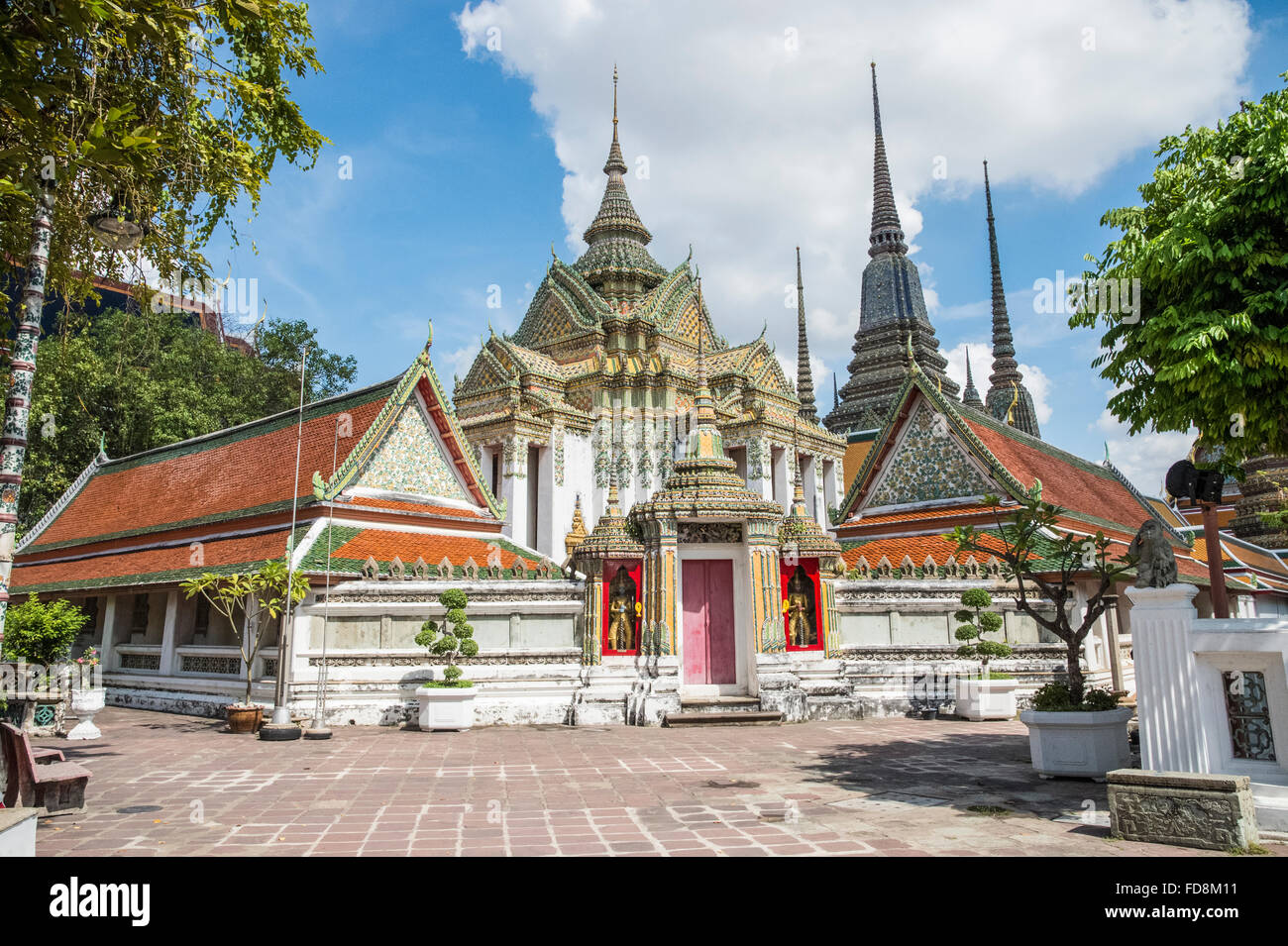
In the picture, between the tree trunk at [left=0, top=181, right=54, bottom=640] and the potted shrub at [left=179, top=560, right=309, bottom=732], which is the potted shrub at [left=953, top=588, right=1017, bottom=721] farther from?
the tree trunk at [left=0, top=181, right=54, bottom=640]

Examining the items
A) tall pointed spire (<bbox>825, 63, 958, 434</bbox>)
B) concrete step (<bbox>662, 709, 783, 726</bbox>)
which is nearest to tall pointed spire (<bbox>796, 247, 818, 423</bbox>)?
Result: tall pointed spire (<bbox>825, 63, 958, 434</bbox>)

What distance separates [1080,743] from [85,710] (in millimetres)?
13313

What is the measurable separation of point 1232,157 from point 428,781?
932cm

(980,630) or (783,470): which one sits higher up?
(783,470)

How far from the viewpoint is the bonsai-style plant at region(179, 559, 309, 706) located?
13.5 m

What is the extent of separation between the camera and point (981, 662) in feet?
50.8

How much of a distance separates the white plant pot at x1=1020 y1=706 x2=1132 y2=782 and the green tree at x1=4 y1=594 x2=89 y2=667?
13390 millimetres

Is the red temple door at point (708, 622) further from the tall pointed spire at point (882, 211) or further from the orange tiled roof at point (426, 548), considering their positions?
the tall pointed spire at point (882, 211)

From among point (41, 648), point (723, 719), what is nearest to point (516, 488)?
point (723, 719)

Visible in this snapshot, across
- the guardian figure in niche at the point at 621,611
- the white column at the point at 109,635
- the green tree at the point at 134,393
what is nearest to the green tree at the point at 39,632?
the white column at the point at 109,635

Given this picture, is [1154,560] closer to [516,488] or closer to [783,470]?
[516,488]

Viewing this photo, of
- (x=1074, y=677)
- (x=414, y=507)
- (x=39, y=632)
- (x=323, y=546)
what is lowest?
(x=1074, y=677)

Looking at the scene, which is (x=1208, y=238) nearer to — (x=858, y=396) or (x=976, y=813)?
(x=976, y=813)

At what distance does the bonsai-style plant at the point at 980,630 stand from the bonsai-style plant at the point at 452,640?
8.56 m
